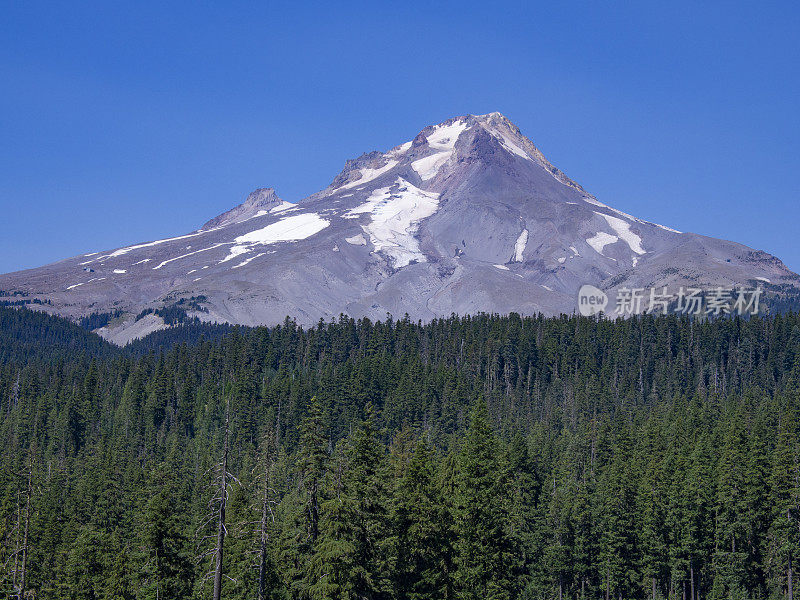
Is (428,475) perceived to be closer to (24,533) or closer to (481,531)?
(481,531)

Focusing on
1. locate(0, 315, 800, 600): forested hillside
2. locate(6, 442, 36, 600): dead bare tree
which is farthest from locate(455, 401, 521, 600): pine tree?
locate(6, 442, 36, 600): dead bare tree

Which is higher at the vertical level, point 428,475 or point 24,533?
point 428,475

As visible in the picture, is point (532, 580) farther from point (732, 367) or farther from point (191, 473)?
point (732, 367)

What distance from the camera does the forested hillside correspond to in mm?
43844

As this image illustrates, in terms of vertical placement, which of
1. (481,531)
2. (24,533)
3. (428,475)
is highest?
(428,475)

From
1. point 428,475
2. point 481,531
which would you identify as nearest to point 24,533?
point 428,475

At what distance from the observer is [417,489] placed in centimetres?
4634

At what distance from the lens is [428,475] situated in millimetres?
46719

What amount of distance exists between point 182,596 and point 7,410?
432 feet

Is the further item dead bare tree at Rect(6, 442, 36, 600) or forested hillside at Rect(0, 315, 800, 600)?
forested hillside at Rect(0, 315, 800, 600)

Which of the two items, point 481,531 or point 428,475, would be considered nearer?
point 428,475

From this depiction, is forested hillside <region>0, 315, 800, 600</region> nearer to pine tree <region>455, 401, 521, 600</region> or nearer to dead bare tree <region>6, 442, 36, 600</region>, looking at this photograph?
pine tree <region>455, 401, 521, 600</region>

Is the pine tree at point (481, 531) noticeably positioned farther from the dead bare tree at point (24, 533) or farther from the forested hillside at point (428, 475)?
→ the dead bare tree at point (24, 533)

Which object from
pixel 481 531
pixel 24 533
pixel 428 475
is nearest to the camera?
pixel 428 475
